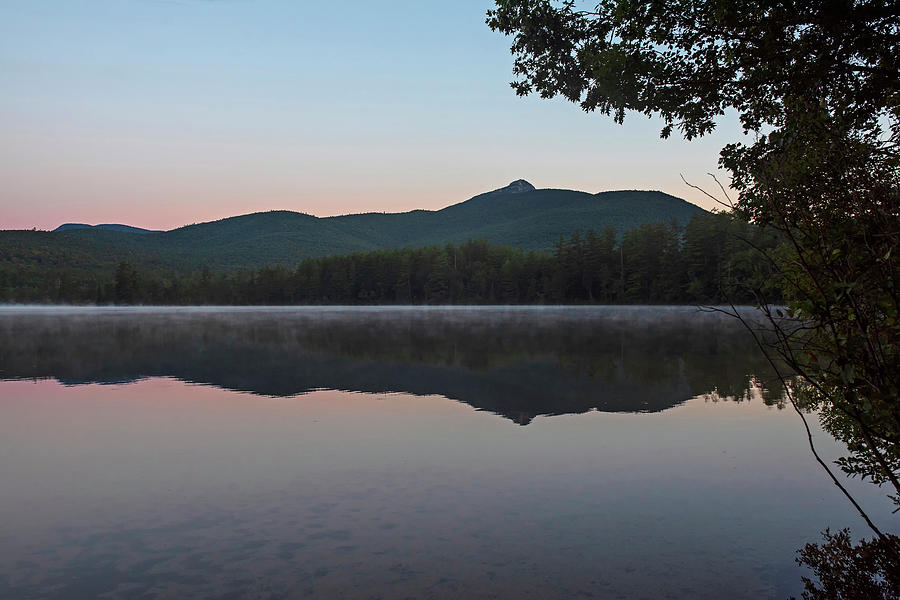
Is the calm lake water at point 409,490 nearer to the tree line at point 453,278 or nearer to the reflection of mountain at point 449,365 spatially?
the reflection of mountain at point 449,365

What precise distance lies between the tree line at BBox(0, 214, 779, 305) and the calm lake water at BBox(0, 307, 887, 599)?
98001mm

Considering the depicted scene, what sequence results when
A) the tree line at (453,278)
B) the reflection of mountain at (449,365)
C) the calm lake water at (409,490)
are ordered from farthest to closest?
the tree line at (453,278) < the reflection of mountain at (449,365) < the calm lake water at (409,490)

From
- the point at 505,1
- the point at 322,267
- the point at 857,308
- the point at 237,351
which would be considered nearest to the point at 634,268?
the point at 322,267

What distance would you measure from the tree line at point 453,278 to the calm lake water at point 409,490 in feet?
322

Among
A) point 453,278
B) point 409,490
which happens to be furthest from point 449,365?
point 453,278

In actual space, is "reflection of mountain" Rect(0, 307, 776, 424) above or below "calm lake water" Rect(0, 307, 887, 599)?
below

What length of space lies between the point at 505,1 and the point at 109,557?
34.8ft

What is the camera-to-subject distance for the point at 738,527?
733 centimetres

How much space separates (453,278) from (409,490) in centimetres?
14050

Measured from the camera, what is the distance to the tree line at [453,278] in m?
114

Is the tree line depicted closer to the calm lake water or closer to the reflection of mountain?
the reflection of mountain

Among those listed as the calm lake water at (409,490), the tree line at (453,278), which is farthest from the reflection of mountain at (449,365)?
the tree line at (453,278)

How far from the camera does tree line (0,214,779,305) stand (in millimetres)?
114000

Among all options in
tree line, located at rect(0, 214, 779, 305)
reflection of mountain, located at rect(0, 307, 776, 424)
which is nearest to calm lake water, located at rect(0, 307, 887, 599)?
reflection of mountain, located at rect(0, 307, 776, 424)
